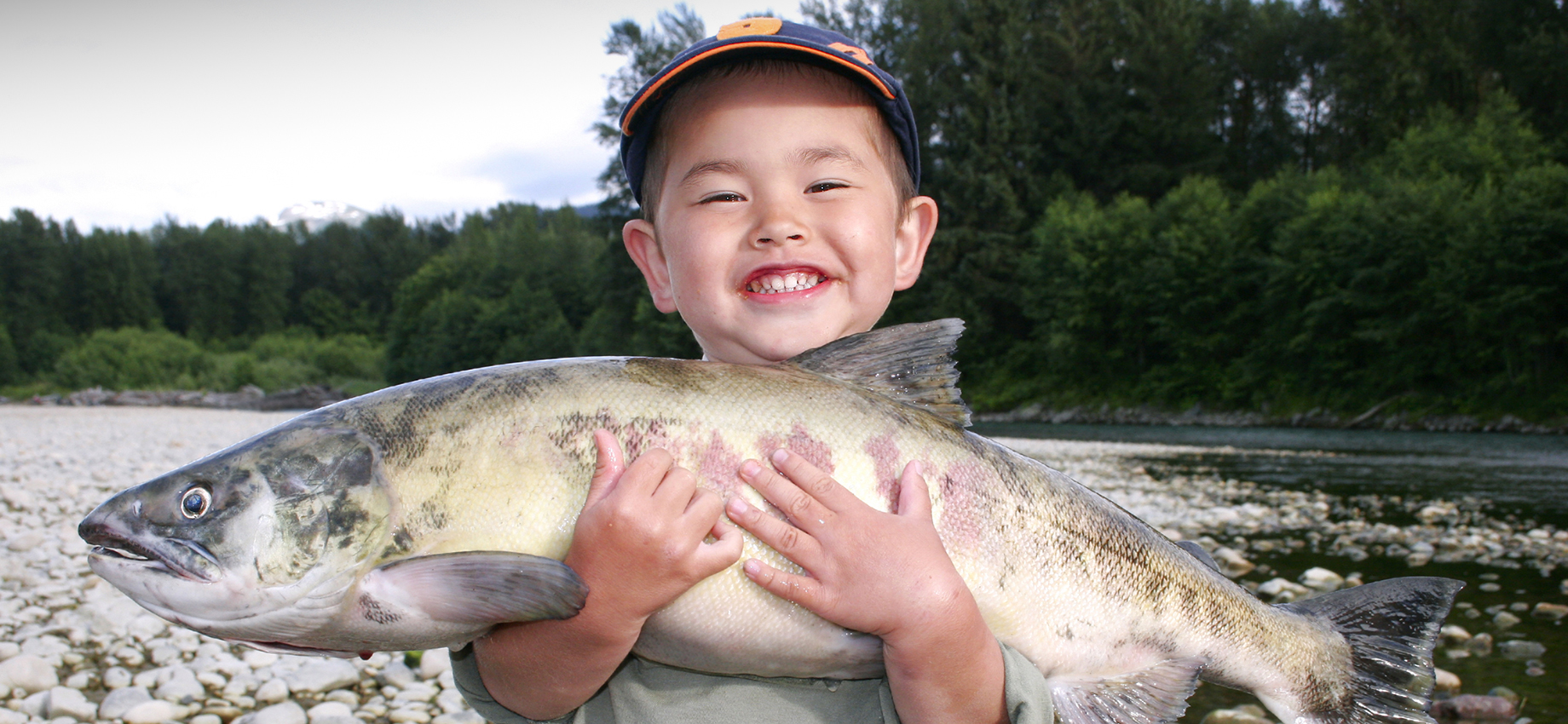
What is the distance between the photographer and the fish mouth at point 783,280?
7.63ft

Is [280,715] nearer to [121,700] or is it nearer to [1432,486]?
[121,700]

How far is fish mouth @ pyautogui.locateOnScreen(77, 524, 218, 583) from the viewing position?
1655 mm

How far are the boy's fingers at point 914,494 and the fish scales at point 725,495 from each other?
1.0 inches

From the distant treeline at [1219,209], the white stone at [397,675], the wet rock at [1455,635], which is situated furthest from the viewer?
the distant treeline at [1219,209]

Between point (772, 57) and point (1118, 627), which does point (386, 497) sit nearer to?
point (772, 57)

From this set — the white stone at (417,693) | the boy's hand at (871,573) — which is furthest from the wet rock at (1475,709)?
the white stone at (417,693)

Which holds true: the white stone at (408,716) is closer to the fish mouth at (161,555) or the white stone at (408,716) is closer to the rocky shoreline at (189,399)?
the fish mouth at (161,555)

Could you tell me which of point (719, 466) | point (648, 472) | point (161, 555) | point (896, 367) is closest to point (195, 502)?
point (161, 555)

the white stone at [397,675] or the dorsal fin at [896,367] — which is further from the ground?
the dorsal fin at [896,367]

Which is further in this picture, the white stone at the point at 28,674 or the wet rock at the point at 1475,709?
the white stone at the point at 28,674

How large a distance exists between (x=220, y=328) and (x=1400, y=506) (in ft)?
325

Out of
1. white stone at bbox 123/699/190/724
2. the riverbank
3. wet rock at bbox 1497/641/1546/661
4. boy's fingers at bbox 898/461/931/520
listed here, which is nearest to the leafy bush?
the riverbank

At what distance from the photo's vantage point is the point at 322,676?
442 cm

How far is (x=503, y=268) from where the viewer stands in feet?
247
